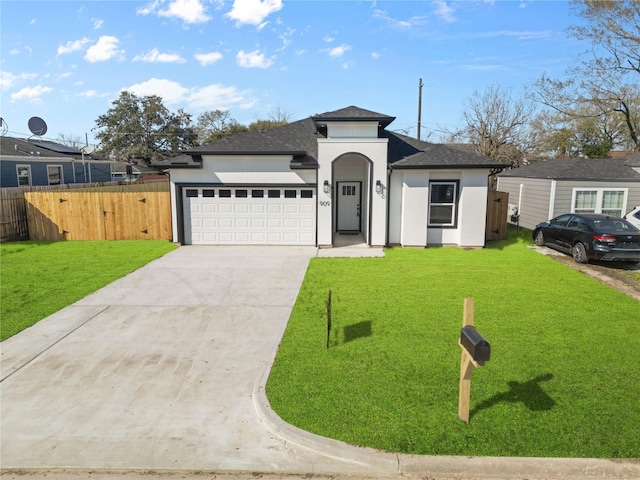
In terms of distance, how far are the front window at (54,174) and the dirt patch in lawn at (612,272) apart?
25848 mm

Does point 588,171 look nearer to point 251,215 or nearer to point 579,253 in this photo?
point 579,253

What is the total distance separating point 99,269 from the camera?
1213cm

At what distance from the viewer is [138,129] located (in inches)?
2042

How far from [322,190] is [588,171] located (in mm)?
12144

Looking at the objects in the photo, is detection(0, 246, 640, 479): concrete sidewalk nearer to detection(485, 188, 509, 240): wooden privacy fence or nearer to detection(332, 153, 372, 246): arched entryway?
detection(332, 153, 372, 246): arched entryway

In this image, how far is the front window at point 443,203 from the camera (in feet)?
49.5

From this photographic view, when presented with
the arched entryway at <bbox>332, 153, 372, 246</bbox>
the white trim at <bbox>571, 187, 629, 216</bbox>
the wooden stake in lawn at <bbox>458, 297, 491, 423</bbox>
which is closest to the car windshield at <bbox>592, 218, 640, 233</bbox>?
the white trim at <bbox>571, 187, 629, 216</bbox>

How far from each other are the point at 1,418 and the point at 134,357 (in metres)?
1.83

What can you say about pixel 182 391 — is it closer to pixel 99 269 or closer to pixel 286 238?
pixel 99 269

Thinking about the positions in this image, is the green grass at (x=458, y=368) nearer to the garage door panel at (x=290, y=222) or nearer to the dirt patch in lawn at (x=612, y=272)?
the dirt patch in lawn at (x=612, y=272)

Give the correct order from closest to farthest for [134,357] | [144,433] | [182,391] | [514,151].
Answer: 1. [144,433]
2. [182,391]
3. [134,357]
4. [514,151]

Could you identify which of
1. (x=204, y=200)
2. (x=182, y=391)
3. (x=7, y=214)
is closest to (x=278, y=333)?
(x=182, y=391)

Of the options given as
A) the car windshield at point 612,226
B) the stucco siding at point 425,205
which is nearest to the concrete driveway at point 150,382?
the stucco siding at point 425,205

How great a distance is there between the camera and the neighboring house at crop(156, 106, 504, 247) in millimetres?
14562
